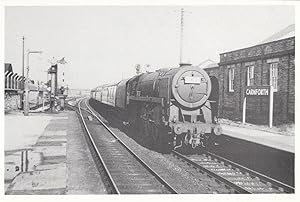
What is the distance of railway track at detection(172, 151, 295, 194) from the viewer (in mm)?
5617

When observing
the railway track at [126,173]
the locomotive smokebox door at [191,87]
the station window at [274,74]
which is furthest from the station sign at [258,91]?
the railway track at [126,173]

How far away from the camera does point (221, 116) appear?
50.5 feet

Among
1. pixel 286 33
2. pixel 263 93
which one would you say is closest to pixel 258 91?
pixel 263 93

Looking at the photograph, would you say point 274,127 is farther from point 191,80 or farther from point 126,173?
point 126,173

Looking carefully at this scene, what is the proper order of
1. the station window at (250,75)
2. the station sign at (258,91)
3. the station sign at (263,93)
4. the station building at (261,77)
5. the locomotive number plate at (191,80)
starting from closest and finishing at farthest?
the locomotive number plate at (191,80) < the station sign at (263,93) < the station building at (261,77) < the station sign at (258,91) < the station window at (250,75)

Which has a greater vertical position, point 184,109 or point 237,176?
Result: point 184,109

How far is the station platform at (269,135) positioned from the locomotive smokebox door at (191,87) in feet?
6.60

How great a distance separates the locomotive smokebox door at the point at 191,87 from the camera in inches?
306

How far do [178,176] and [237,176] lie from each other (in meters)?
1.21

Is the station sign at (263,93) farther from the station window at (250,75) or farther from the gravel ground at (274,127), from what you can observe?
→ the station window at (250,75)

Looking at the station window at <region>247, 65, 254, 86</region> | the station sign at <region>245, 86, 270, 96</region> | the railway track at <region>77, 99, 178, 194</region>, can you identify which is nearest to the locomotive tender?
the railway track at <region>77, 99, 178, 194</region>

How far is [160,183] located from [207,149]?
3.21m

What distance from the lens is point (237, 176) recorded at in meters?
6.34

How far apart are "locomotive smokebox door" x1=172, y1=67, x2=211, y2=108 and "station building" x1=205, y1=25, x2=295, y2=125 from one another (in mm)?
3128
